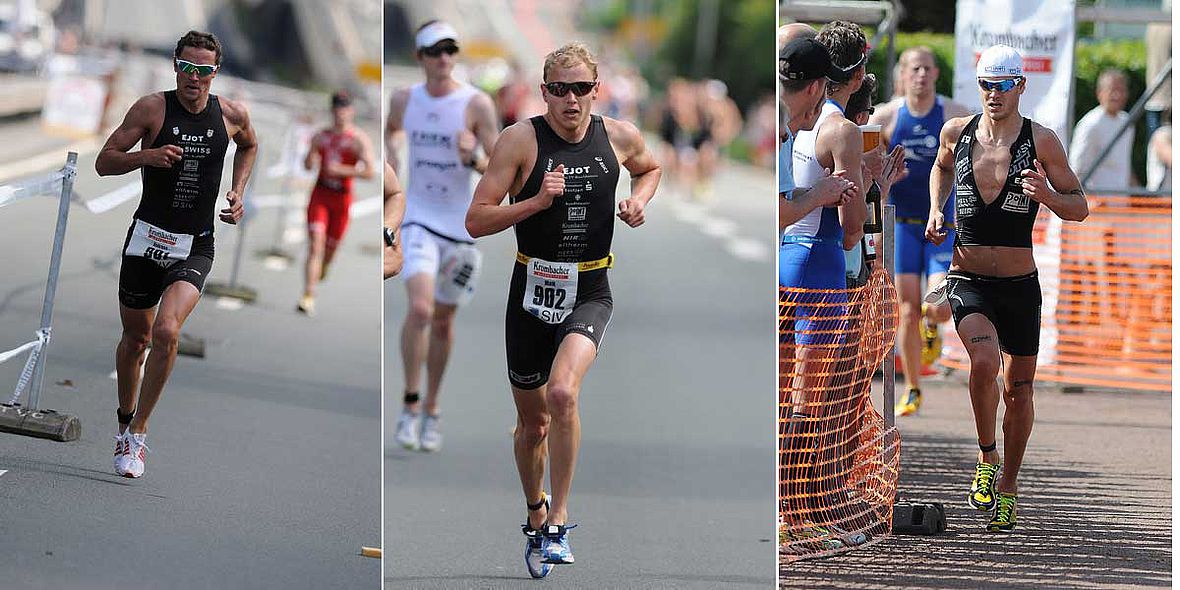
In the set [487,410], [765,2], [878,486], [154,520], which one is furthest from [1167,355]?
[765,2]

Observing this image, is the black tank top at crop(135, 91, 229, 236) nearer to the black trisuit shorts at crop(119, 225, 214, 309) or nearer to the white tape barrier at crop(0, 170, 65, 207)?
the black trisuit shorts at crop(119, 225, 214, 309)

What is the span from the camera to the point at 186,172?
6555mm

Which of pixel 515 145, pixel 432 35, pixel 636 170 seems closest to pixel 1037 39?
pixel 432 35

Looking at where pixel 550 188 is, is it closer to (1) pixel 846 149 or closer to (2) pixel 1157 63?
(1) pixel 846 149

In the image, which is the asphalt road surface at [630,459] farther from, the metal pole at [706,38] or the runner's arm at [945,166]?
the metal pole at [706,38]

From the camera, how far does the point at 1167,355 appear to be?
42.0ft

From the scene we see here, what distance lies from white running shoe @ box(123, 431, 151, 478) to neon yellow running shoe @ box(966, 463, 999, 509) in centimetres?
359

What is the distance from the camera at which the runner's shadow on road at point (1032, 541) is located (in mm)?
6734

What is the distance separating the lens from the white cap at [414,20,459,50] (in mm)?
9727

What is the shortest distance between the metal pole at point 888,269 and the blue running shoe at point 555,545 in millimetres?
Answer: 1705

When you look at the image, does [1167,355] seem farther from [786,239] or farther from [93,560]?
[93,560]

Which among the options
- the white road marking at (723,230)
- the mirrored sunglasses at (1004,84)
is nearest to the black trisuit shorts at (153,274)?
the mirrored sunglasses at (1004,84)

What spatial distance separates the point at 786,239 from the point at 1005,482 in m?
1.44

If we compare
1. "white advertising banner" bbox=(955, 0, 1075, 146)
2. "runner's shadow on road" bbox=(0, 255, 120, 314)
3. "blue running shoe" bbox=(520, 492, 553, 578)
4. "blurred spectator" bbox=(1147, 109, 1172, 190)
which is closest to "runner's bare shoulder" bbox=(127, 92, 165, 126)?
"runner's shadow on road" bbox=(0, 255, 120, 314)
